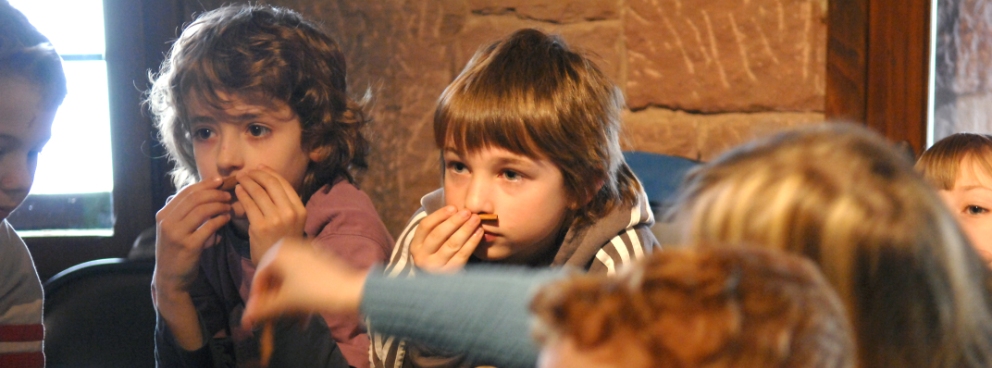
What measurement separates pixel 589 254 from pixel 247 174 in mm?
642

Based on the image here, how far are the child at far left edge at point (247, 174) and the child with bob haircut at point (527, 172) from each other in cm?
19

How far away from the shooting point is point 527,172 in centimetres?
133

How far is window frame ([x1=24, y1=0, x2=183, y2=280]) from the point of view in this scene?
2105 mm

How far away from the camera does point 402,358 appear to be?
1.35m

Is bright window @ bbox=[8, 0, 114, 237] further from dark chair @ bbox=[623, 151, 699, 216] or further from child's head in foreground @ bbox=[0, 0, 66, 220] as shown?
dark chair @ bbox=[623, 151, 699, 216]

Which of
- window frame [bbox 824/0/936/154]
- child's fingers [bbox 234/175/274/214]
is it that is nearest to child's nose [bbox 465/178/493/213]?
child's fingers [bbox 234/175/274/214]

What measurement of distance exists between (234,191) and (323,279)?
808mm

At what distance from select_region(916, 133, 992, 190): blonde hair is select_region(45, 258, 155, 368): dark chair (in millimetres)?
1615

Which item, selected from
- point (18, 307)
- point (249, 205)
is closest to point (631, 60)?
point (249, 205)

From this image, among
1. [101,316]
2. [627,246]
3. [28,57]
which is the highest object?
[28,57]

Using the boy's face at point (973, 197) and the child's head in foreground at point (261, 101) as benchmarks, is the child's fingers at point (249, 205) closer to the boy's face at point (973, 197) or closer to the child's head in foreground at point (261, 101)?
the child's head in foreground at point (261, 101)

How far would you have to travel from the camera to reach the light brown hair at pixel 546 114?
4.33ft

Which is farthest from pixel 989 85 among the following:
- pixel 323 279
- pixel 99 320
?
pixel 99 320

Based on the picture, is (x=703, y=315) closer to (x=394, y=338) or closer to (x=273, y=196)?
(x=394, y=338)
